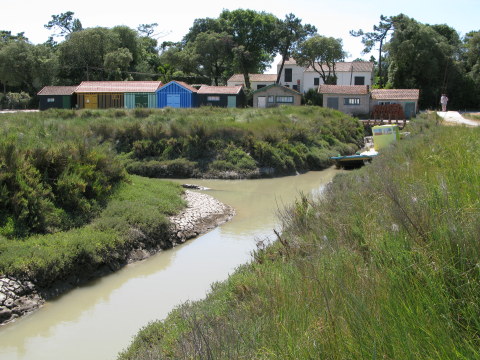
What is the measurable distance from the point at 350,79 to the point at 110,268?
64.1 meters

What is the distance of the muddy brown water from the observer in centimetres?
887

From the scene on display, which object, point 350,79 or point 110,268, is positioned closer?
point 110,268

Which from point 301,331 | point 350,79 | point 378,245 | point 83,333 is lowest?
point 83,333

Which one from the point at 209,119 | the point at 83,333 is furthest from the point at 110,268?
the point at 209,119

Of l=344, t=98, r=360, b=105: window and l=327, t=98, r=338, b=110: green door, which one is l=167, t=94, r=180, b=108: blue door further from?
l=344, t=98, r=360, b=105: window

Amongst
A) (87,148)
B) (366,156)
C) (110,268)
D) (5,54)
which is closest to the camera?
(110,268)

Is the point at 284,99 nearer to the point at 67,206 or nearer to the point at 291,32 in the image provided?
the point at 291,32

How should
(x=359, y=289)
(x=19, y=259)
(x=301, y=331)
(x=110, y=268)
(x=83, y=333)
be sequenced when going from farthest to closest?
1. (x=110, y=268)
2. (x=19, y=259)
3. (x=83, y=333)
4. (x=359, y=289)
5. (x=301, y=331)

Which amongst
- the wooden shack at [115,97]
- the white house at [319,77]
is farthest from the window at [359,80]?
the wooden shack at [115,97]

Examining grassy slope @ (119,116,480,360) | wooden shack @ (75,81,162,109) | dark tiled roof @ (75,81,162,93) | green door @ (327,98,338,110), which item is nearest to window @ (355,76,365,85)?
green door @ (327,98,338,110)

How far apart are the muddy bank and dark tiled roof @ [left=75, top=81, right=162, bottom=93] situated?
124 feet

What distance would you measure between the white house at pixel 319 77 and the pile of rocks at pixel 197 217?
53.1 meters

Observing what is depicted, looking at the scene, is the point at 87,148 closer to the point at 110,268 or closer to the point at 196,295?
the point at 110,268

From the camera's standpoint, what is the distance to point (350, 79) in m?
71.2
